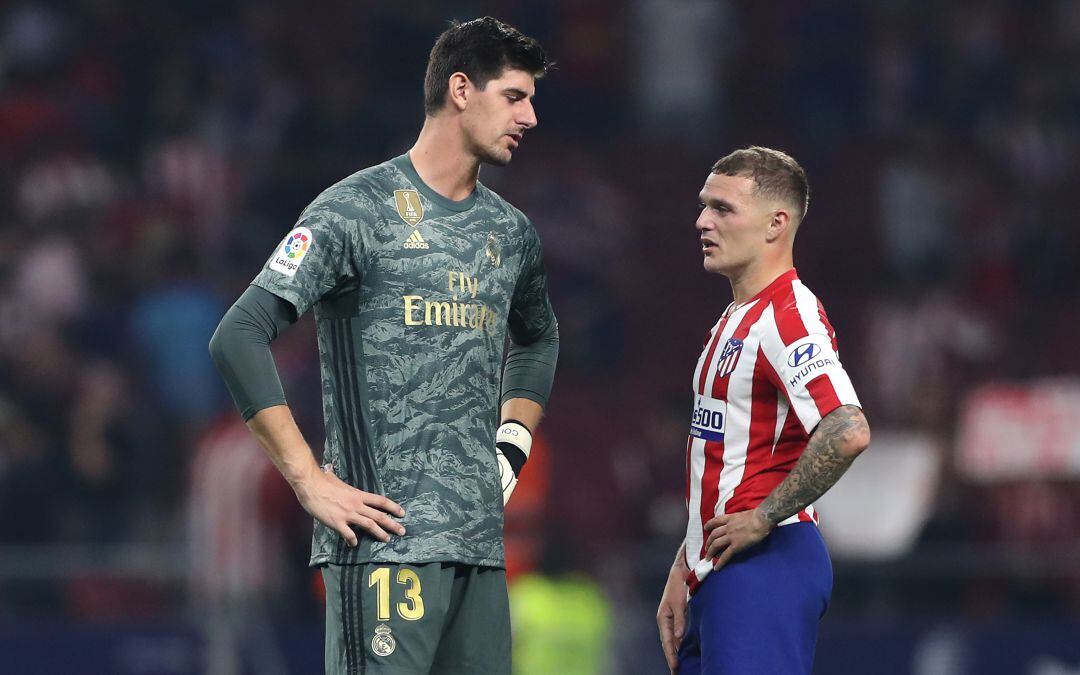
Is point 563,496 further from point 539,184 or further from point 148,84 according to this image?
point 148,84

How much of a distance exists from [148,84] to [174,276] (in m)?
2.36

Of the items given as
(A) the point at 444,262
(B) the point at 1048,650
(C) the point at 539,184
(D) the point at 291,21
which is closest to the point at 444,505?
(A) the point at 444,262

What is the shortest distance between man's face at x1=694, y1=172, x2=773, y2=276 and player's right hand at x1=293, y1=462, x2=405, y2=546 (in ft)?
3.74

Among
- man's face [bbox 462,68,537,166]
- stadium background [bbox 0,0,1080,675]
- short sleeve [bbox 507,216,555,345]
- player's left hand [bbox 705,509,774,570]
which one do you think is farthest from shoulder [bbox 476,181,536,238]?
stadium background [bbox 0,0,1080,675]

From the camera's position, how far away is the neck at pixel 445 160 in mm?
4660

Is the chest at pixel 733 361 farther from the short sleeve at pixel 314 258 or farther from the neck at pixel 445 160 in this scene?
the short sleeve at pixel 314 258

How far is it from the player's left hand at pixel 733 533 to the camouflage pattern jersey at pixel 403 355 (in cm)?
57

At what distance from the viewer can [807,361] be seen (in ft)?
14.8

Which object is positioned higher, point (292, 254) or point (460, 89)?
point (460, 89)

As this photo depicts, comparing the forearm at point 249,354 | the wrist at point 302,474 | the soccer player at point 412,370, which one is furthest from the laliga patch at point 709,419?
the forearm at point 249,354

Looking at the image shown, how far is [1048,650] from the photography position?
404 inches

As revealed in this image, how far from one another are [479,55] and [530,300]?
747 millimetres

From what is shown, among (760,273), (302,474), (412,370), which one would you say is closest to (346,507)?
(302,474)

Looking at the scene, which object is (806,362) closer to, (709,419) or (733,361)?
(733,361)
